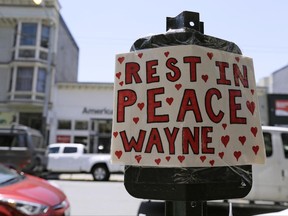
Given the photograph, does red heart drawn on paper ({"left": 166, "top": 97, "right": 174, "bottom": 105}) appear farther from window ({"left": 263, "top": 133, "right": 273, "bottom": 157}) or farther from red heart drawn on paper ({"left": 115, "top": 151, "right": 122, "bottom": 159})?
window ({"left": 263, "top": 133, "right": 273, "bottom": 157})

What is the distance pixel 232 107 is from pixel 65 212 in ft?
16.2

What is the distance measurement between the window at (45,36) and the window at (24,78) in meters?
1.94

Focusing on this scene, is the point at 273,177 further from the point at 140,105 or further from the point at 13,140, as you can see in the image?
the point at 13,140

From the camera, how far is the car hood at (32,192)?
4954 mm

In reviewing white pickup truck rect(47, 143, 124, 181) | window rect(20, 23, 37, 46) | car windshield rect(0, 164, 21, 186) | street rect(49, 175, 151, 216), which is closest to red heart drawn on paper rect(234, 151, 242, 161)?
car windshield rect(0, 164, 21, 186)

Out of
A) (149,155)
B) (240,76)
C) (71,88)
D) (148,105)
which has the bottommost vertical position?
(149,155)

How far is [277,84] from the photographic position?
93.2 ft

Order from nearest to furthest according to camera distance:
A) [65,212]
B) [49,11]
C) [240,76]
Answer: [240,76]
[65,212]
[49,11]

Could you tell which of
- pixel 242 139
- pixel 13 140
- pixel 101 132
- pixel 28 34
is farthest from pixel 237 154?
pixel 28 34

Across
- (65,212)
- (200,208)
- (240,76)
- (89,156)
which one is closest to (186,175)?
(200,208)

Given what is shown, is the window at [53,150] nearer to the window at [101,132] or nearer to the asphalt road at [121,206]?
the asphalt road at [121,206]

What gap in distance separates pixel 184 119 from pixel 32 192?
15.5 feet

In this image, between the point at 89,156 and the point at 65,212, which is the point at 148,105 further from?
the point at 89,156

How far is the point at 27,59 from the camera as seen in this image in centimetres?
2358
